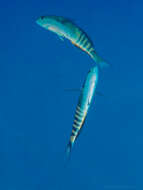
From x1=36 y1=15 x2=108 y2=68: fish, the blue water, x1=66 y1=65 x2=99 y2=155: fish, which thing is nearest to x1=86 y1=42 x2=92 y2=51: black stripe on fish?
x1=36 y1=15 x2=108 y2=68: fish

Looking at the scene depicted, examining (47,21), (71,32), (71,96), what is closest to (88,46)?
(71,32)

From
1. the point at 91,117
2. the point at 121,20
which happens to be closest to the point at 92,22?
the point at 121,20

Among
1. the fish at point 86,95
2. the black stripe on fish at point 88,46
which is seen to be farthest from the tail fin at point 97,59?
the fish at point 86,95

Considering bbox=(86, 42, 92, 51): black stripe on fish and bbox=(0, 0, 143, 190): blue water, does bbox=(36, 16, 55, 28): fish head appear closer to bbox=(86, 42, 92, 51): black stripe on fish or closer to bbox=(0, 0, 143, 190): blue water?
bbox=(86, 42, 92, 51): black stripe on fish

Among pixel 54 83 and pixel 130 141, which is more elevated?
pixel 54 83

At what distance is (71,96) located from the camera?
3.82m

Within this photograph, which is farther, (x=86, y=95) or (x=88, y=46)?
(x=88, y=46)

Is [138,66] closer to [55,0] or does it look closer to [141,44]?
[141,44]

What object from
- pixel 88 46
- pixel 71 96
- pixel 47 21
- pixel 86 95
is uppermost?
pixel 71 96

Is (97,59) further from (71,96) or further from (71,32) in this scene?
(71,96)

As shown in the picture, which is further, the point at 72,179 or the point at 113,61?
the point at 72,179

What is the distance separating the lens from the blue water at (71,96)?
3.78 metres

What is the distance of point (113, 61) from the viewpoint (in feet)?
12.4

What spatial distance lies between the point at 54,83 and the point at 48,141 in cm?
69
